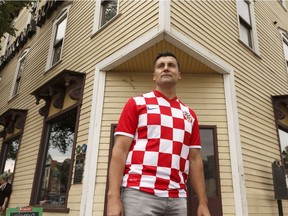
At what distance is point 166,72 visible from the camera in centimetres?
221

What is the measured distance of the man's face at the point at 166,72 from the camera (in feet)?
7.20

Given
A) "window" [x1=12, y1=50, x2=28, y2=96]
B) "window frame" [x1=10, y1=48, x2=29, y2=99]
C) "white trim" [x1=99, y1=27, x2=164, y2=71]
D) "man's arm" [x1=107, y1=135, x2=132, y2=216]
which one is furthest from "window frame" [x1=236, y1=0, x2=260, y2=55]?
"window" [x1=12, y1=50, x2=28, y2=96]

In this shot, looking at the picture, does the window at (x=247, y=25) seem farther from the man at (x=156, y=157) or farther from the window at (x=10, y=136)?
the window at (x=10, y=136)

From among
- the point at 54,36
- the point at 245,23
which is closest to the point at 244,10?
the point at 245,23

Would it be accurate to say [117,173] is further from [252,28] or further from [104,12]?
[252,28]

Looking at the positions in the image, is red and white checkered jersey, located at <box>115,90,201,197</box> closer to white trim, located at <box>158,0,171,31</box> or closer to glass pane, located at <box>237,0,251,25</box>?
white trim, located at <box>158,0,171,31</box>

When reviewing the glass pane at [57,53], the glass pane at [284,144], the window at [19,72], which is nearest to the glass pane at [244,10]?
the glass pane at [284,144]

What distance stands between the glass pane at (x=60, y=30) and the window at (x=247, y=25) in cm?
485

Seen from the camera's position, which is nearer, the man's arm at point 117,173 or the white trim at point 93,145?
the man's arm at point 117,173

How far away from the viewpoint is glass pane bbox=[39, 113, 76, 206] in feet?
20.3

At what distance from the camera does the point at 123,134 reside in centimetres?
193

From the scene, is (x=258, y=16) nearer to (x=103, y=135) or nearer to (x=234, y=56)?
(x=234, y=56)

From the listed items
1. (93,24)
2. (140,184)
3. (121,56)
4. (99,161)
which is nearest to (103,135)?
(99,161)

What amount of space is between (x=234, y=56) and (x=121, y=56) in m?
2.55
